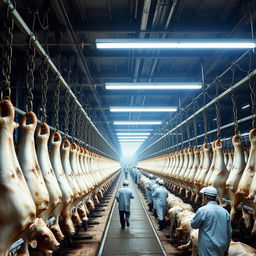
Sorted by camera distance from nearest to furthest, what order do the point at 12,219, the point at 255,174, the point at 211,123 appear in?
the point at 12,219 → the point at 255,174 → the point at 211,123

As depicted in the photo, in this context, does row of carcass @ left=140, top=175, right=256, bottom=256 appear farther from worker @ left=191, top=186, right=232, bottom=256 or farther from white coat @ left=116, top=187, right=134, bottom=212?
white coat @ left=116, top=187, right=134, bottom=212

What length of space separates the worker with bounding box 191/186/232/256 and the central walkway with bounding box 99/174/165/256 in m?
3.74

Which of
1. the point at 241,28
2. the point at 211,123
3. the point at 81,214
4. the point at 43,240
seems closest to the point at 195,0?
the point at 241,28

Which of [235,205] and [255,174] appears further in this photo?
[235,205]

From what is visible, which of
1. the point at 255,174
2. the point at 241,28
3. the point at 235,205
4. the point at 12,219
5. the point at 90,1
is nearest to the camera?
the point at 12,219

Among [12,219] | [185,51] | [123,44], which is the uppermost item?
[185,51]

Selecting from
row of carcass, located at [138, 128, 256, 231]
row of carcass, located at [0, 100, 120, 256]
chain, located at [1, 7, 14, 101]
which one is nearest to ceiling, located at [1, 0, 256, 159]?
chain, located at [1, 7, 14, 101]

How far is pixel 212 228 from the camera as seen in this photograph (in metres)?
5.02

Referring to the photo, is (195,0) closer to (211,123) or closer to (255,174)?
(255,174)

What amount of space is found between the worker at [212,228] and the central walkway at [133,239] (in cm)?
374

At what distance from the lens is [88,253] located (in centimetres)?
759

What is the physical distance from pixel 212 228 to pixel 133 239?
5811 millimetres

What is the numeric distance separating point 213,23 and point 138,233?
7539 mm

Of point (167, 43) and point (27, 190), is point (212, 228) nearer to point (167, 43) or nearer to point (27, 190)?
point (27, 190)
